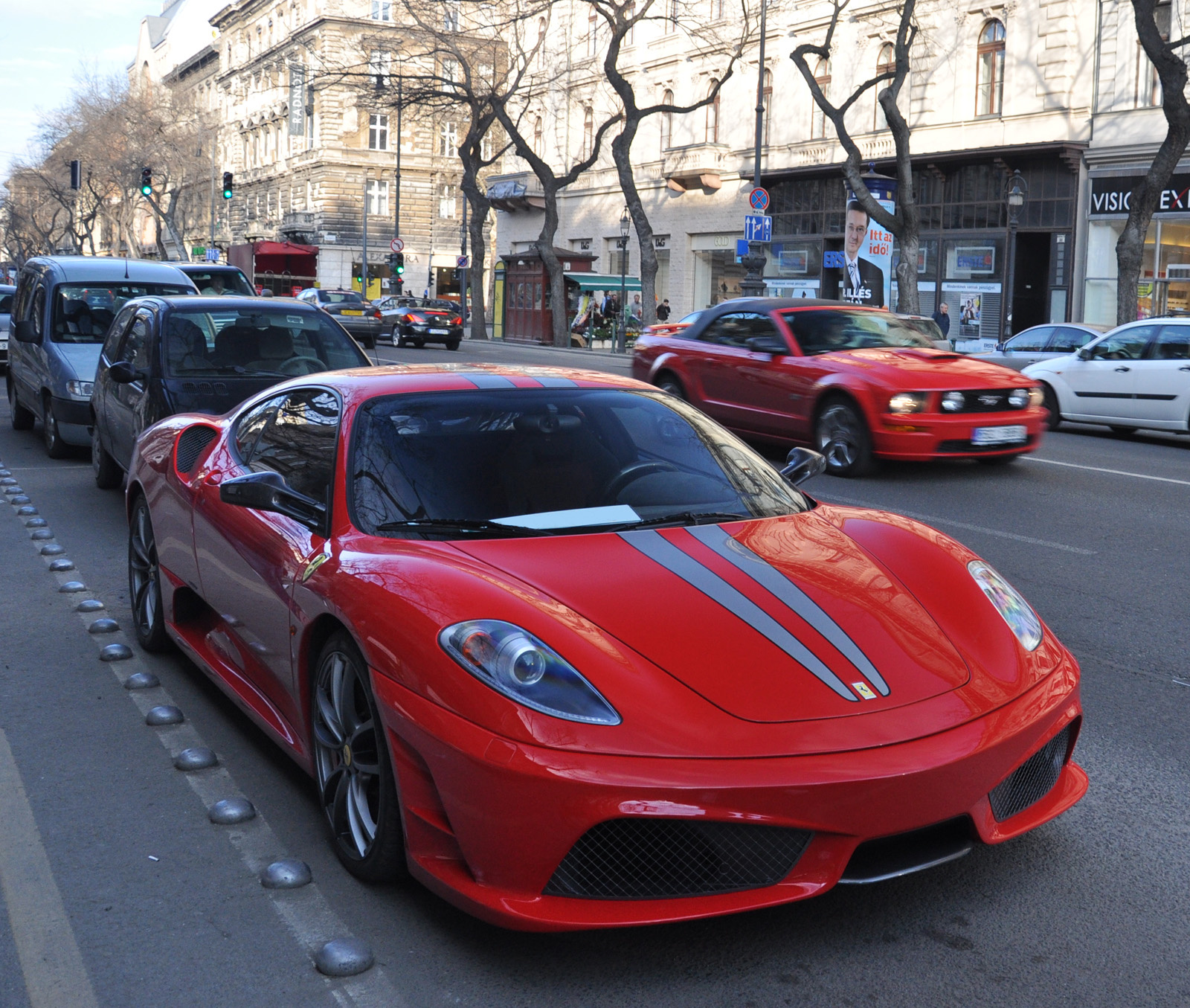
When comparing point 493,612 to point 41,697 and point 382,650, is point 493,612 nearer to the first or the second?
point 382,650

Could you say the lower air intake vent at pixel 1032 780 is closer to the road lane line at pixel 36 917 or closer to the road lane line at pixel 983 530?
the road lane line at pixel 36 917

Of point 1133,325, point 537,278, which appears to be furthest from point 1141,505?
Answer: point 537,278

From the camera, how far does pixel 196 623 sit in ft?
17.3

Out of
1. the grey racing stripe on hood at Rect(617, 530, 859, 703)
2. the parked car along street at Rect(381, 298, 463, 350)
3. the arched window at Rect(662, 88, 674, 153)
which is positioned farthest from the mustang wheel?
the arched window at Rect(662, 88, 674, 153)

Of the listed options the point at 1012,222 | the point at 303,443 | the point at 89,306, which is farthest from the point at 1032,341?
the point at 303,443

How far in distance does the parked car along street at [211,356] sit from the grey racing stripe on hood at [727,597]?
6.00 metres

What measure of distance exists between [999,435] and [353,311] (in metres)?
29.8

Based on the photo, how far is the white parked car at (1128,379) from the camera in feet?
51.7

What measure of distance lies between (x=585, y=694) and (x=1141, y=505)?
8.43 meters

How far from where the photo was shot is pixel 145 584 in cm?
595

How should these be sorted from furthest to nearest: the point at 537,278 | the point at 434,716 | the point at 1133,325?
the point at 537,278
the point at 1133,325
the point at 434,716

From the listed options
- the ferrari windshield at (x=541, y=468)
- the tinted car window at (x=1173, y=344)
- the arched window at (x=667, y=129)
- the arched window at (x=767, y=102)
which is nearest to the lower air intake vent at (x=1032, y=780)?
the ferrari windshield at (x=541, y=468)

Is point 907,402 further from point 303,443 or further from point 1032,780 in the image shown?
point 1032,780

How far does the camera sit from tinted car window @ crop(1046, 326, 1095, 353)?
20.0 meters
